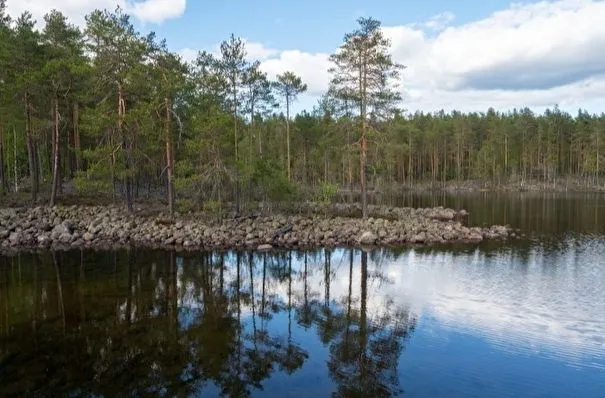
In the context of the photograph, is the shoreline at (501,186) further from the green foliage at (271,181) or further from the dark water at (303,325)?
the dark water at (303,325)

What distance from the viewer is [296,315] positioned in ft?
54.2

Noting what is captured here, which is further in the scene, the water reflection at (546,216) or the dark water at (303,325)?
the water reflection at (546,216)

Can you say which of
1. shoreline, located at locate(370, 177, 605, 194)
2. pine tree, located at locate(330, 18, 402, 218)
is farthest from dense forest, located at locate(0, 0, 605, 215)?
shoreline, located at locate(370, 177, 605, 194)

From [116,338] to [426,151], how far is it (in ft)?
279

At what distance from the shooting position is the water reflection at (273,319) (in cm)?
1150

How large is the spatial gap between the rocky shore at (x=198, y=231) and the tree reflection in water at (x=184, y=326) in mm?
4671

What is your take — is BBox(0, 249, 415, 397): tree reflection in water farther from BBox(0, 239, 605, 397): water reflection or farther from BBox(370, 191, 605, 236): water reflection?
BBox(370, 191, 605, 236): water reflection

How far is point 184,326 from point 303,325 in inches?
144

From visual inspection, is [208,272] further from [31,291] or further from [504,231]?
[504,231]

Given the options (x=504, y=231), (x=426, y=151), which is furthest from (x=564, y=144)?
(x=504, y=231)

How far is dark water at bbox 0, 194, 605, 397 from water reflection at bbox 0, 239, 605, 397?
6cm

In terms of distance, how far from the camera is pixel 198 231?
30.0 meters

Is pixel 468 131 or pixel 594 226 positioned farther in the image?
pixel 468 131

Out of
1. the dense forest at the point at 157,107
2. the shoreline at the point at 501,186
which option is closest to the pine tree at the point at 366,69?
the dense forest at the point at 157,107
